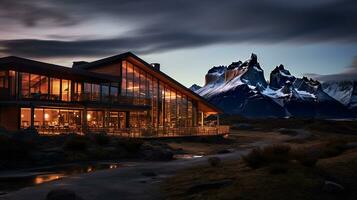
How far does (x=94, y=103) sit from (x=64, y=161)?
68.4 ft

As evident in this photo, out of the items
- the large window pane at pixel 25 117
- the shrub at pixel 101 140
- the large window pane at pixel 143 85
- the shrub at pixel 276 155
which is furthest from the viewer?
Result: the large window pane at pixel 143 85

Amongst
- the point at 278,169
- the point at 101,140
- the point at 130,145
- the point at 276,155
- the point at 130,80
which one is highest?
the point at 130,80

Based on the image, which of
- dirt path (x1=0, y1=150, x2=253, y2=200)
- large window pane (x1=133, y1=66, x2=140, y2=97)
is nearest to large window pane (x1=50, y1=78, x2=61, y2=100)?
large window pane (x1=133, y1=66, x2=140, y2=97)

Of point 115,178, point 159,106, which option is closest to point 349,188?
point 115,178

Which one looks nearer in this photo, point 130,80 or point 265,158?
point 265,158

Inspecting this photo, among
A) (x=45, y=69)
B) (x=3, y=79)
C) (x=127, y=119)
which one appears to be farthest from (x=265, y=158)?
(x=127, y=119)

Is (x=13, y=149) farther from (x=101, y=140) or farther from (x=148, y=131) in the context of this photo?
(x=148, y=131)

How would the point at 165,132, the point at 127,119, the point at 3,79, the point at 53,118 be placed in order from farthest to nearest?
1. the point at 127,119
2. the point at 165,132
3. the point at 53,118
4. the point at 3,79

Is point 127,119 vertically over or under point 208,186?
over

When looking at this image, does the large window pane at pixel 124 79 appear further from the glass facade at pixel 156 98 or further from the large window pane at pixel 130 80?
the large window pane at pixel 130 80

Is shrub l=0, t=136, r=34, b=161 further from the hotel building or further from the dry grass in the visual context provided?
the dry grass

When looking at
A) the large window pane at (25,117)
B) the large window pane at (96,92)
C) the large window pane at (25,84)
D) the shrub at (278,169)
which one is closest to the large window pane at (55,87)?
the large window pane at (25,84)

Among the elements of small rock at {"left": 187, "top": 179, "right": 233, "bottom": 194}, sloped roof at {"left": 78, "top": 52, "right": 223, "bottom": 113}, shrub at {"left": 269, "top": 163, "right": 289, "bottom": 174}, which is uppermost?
sloped roof at {"left": 78, "top": 52, "right": 223, "bottom": 113}

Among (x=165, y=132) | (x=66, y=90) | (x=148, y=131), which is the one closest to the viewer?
(x=148, y=131)
